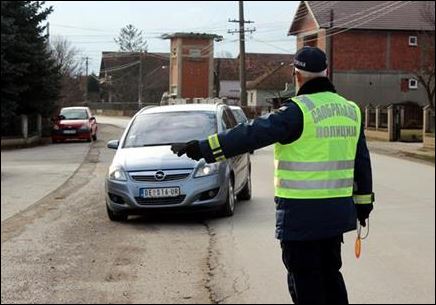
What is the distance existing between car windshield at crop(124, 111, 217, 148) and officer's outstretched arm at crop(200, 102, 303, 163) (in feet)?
1.15

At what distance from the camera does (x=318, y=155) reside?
2.19 m

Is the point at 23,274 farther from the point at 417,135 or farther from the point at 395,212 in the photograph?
the point at 395,212

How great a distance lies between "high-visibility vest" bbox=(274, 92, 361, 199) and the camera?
219cm

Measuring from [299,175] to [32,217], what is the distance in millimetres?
14156

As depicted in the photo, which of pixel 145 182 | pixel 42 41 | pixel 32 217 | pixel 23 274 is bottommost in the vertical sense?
pixel 32 217

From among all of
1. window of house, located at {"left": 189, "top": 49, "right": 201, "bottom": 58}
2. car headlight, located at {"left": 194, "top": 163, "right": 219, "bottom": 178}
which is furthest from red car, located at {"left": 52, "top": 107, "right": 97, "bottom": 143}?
window of house, located at {"left": 189, "top": 49, "right": 201, "bottom": 58}

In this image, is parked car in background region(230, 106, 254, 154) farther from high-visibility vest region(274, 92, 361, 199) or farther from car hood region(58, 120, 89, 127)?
car hood region(58, 120, 89, 127)

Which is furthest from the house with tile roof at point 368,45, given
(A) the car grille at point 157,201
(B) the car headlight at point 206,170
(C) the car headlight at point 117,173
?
(A) the car grille at point 157,201

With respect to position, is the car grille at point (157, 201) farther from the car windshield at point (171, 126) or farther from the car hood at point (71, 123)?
the car windshield at point (171, 126)

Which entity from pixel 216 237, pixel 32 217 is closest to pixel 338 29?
pixel 216 237

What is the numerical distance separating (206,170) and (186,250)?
372 cm

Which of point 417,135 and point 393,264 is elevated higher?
point 417,135

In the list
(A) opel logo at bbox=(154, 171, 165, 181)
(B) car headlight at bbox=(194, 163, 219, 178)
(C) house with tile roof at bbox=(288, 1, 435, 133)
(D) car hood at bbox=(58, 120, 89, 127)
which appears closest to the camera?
(C) house with tile roof at bbox=(288, 1, 435, 133)

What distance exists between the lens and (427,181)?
22.8m
